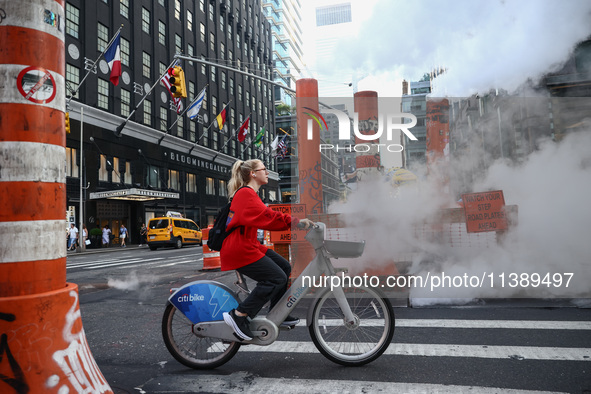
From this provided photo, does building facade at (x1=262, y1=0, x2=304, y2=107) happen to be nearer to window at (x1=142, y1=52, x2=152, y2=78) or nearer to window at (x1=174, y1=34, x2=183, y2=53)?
window at (x1=174, y1=34, x2=183, y2=53)

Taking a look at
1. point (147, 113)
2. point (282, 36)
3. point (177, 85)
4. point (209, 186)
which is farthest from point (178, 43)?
point (282, 36)

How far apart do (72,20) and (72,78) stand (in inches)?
149

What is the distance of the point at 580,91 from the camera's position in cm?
785

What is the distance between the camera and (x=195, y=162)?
135ft

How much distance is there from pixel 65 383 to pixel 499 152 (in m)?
8.09

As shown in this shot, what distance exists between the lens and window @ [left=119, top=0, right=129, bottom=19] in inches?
1213

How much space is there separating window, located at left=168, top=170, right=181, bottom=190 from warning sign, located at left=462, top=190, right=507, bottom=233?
32.9m

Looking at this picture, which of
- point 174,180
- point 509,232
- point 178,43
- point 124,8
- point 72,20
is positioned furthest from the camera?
point 178,43

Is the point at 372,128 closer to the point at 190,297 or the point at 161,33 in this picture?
the point at 190,297

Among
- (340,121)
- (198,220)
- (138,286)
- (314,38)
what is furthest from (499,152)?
(198,220)

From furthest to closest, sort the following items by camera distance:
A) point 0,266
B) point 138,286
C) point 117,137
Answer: point 117,137, point 138,286, point 0,266

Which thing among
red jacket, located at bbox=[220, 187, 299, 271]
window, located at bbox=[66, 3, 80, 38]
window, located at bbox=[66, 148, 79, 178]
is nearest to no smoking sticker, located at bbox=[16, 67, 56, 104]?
red jacket, located at bbox=[220, 187, 299, 271]

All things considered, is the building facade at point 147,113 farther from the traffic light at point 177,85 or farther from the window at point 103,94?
the traffic light at point 177,85

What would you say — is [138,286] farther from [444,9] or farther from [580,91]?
[580,91]
